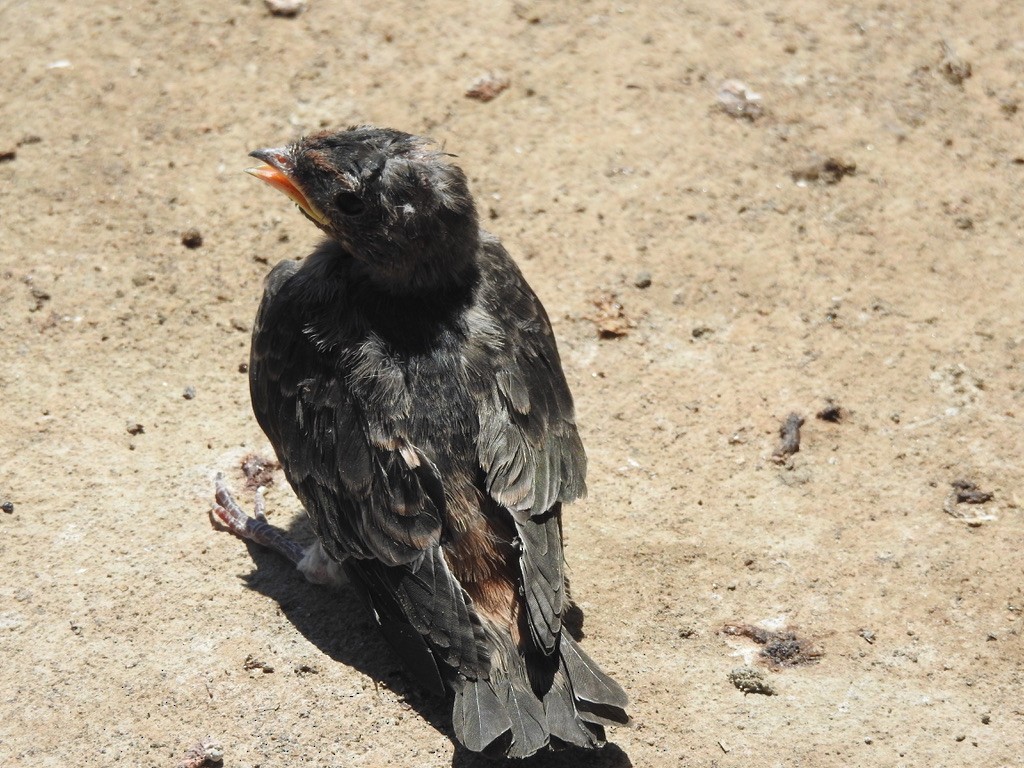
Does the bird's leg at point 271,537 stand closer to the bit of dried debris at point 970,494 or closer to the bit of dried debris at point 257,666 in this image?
the bit of dried debris at point 257,666

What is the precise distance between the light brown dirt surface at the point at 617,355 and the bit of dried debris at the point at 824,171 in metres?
0.03

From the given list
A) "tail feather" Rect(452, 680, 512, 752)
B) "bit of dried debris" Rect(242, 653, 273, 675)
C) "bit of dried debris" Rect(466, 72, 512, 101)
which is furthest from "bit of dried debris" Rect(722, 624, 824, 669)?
"bit of dried debris" Rect(466, 72, 512, 101)

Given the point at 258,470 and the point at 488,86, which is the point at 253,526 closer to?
the point at 258,470

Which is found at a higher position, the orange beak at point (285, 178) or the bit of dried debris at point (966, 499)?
the orange beak at point (285, 178)

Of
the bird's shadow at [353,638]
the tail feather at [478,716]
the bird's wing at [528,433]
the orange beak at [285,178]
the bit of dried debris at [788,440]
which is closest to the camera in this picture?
the tail feather at [478,716]


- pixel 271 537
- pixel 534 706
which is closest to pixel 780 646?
pixel 534 706

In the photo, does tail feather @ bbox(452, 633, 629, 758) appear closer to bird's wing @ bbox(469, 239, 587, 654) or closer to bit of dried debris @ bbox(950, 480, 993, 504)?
bird's wing @ bbox(469, 239, 587, 654)

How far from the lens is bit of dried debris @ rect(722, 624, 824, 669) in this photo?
490 cm

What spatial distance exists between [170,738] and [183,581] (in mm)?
881

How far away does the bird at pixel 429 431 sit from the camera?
4.52 m

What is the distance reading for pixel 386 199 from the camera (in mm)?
4832

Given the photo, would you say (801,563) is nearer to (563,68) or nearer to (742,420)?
(742,420)

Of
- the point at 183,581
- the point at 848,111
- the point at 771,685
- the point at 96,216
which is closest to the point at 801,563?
the point at 771,685

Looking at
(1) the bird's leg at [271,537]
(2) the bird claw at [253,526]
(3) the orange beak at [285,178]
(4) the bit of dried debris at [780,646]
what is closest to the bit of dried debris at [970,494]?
(4) the bit of dried debris at [780,646]
